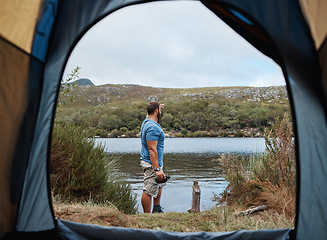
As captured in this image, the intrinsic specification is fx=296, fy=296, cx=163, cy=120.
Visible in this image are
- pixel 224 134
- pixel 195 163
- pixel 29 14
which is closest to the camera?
pixel 29 14

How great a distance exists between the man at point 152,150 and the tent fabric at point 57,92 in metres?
1.51

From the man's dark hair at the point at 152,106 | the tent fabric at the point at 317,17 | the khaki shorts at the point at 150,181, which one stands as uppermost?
the tent fabric at the point at 317,17

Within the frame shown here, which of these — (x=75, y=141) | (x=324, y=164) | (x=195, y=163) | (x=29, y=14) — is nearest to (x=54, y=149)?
(x=75, y=141)

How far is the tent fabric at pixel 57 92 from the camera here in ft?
5.80

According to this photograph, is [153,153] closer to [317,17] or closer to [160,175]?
[160,175]

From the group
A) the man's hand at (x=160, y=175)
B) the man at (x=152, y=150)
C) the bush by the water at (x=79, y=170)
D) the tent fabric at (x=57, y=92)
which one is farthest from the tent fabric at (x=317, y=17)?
the bush by the water at (x=79, y=170)

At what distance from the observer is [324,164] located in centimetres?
173

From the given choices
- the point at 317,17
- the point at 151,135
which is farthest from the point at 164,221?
the point at 317,17

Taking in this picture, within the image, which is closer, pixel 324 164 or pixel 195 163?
pixel 324 164

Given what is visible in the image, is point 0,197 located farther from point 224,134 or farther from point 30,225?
point 224,134

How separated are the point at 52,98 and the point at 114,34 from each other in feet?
297

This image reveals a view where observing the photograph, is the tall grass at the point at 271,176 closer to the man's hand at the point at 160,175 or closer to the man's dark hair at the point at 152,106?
the man's hand at the point at 160,175

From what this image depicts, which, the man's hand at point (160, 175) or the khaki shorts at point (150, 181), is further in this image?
the khaki shorts at point (150, 181)

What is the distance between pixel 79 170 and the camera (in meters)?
4.77
